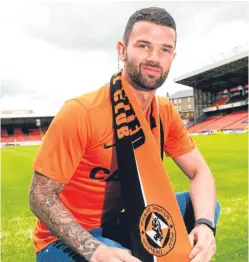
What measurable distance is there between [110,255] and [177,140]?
115cm

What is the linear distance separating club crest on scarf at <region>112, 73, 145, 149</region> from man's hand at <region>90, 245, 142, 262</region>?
1.87 ft

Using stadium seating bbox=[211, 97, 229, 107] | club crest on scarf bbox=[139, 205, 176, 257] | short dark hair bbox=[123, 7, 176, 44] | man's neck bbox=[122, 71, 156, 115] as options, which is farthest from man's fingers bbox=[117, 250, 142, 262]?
stadium seating bbox=[211, 97, 229, 107]

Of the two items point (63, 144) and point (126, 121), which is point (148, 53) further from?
point (63, 144)

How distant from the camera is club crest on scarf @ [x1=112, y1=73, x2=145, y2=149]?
203 centimetres

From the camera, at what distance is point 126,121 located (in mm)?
2053

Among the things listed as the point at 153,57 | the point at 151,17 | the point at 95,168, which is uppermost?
the point at 151,17

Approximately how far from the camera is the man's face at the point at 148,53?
6.84ft

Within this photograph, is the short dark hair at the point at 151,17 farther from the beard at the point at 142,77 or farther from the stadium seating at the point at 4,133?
the stadium seating at the point at 4,133

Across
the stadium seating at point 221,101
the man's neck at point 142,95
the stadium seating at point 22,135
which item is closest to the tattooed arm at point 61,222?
the man's neck at point 142,95

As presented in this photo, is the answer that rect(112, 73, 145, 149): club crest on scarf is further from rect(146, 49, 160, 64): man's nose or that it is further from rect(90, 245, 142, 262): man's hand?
rect(90, 245, 142, 262): man's hand

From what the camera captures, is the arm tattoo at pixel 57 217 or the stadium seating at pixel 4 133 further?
the stadium seating at pixel 4 133

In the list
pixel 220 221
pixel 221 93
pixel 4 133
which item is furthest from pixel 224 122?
pixel 220 221

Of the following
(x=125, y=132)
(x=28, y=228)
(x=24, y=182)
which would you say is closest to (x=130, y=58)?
(x=125, y=132)

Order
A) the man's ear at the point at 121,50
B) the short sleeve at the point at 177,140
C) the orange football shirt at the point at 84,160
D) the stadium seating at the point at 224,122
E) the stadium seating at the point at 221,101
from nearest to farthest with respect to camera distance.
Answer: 1. the orange football shirt at the point at 84,160
2. the man's ear at the point at 121,50
3. the short sleeve at the point at 177,140
4. the stadium seating at the point at 224,122
5. the stadium seating at the point at 221,101
